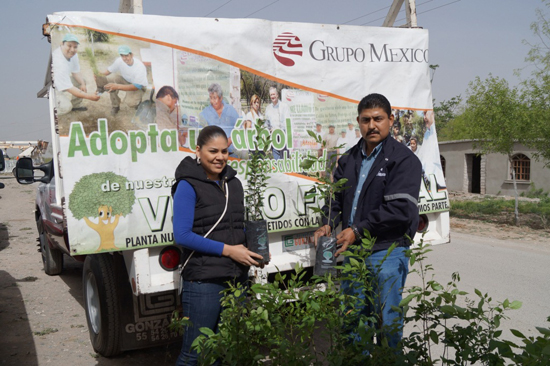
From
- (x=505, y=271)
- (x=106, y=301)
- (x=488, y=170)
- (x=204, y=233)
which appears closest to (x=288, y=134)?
(x=204, y=233)

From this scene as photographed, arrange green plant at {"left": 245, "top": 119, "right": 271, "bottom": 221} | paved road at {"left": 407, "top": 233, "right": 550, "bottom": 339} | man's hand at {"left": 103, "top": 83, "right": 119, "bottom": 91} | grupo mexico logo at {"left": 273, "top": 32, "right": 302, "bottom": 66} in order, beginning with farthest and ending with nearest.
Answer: paved road at {"left": 407, "top": 233, "right": 550, "bottom": 339} → grupo mexico logo at {"left": 273, "top": 32, "right": 302, "bottom": 66} → green plant at {"left": 245, "top": 119, "right": 271, "bottom": 221} → man's hand at {"left": 103, "top": 83, "right": 119, "bottom": 91}

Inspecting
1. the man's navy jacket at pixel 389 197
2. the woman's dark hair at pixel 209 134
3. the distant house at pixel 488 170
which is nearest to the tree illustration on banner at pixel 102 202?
the woman's dark hair at pixel 209 134

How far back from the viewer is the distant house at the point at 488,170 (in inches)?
869

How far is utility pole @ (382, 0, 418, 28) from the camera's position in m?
4.98

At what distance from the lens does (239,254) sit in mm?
3068

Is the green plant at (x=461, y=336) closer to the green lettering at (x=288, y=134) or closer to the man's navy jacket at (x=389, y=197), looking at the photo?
the man's navy jacket at (x=389, y=197)

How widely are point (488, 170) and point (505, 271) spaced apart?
17769 millimetres

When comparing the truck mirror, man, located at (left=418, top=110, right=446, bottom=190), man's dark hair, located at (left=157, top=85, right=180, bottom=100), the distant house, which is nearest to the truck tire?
the truck mirror

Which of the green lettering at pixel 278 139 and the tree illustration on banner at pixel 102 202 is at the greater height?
the green lettering at pixel 278 139

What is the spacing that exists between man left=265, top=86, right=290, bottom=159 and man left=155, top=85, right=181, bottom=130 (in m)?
0.77

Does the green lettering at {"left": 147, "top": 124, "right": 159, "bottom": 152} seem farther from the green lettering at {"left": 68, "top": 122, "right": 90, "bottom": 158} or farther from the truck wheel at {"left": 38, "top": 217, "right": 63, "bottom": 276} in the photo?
the truck wheel at {"left": 38, "top": 217, "right": 63, "bottom": 276}

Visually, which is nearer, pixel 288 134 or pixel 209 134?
pixel 209 134

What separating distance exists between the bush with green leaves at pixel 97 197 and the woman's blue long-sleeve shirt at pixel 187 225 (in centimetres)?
57

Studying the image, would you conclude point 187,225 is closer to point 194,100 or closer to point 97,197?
point 97,197
